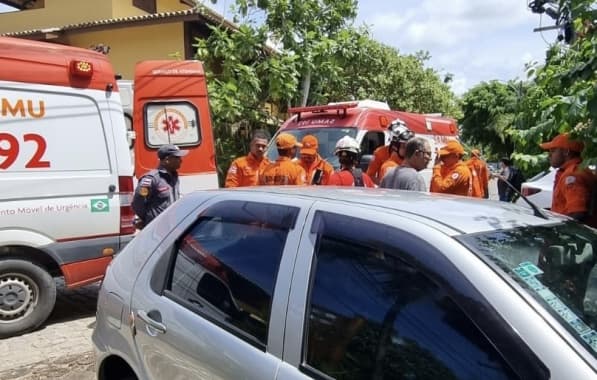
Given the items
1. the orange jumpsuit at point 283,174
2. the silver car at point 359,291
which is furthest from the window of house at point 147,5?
the silver car at point 359,291

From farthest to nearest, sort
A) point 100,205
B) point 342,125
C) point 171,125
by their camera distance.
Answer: point 342,125 → point 171,125 → point 100,205

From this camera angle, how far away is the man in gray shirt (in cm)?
435

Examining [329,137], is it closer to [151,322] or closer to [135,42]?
[151,322]

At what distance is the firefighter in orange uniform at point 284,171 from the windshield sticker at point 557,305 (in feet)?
12.7

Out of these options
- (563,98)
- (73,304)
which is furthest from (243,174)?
(563,98)

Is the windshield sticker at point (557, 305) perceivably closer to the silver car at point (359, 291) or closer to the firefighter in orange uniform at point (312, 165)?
the silver car at point (359, 291)

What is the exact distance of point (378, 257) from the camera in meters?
1.72

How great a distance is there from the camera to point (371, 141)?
8.02 m

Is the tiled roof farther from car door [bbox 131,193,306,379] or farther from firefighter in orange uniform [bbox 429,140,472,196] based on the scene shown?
car door [bbox 131,193,306,379]

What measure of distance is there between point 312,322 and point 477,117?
95.8ft

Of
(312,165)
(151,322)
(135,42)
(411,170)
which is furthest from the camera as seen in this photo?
(135,42)

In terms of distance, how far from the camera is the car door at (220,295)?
193cm

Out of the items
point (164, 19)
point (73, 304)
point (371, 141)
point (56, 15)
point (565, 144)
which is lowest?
point (73, 304)

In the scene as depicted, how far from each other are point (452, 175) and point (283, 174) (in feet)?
5.15
